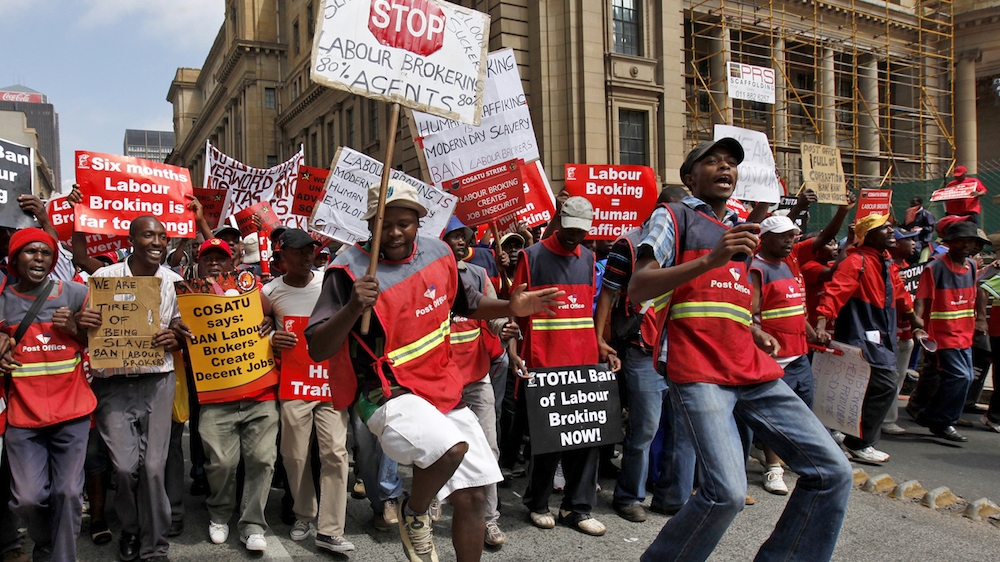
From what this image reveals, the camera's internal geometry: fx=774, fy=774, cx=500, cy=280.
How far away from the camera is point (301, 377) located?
197 inches

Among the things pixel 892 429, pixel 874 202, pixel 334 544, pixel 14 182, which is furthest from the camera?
pixel 892 429

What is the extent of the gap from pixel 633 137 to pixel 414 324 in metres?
20.3

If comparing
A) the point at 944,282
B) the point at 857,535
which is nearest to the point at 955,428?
the point at 944,282

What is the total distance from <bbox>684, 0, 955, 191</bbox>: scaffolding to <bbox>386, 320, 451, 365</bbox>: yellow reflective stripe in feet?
75.1

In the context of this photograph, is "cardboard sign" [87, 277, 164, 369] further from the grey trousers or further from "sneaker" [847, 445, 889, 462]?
"sneaker" [847, 445, 889, 462]

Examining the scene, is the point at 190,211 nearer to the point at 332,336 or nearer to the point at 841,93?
the point at 332,336

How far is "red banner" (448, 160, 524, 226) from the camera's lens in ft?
22.2

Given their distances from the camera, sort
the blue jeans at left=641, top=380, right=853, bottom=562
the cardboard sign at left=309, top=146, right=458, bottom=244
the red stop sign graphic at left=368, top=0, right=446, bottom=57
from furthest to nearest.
→ the cardboard sign at left=309, top=146, right=458, bottom=244 < the red stop sign graphic at left=368, top=0, right=446, bottom=57 < the blue jeans at left=641, top=380, right=853, bottom=562

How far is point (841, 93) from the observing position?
111 feet

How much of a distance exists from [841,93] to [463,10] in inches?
1335

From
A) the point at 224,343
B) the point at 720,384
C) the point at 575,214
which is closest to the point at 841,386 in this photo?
the point at 575,214

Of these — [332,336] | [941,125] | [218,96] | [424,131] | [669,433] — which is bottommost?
[669,433]

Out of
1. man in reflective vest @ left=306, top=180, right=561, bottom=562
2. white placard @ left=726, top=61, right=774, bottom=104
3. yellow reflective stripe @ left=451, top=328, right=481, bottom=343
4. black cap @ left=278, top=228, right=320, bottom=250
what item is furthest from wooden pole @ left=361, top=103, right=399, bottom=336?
white placard @ left=726, top=61, right=774, bottom=104

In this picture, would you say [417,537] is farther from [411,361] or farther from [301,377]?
[301,377]
